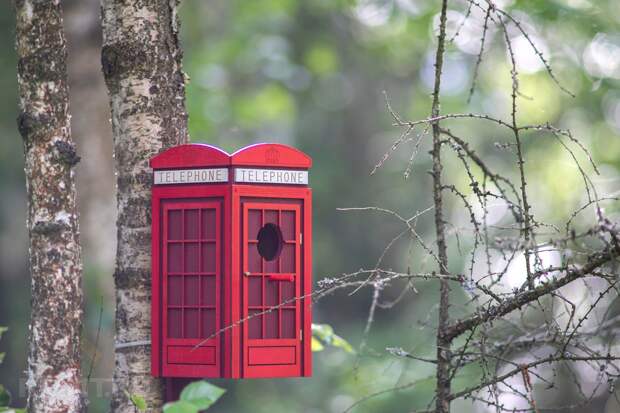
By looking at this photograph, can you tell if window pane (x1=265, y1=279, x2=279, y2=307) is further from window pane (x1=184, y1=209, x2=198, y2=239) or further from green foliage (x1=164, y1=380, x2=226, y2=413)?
green foliage (x1=164, y1=380, x2=226, y2=413)

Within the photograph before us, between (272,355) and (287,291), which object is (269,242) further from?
(272,355)

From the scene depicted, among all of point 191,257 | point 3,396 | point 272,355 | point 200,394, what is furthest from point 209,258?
point 3,396

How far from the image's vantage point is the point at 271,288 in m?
3.65

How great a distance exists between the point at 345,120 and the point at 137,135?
14.9 metres

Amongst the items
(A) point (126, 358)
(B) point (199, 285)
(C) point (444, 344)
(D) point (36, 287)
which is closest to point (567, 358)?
(C) point (444, 344)

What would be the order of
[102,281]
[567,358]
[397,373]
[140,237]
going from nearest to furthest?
[567,358]
[140,237]
[102,281]
[397,373]

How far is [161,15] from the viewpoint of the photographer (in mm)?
3889

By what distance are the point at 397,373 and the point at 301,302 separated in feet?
24.6

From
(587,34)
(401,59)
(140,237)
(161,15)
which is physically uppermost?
(401,59)

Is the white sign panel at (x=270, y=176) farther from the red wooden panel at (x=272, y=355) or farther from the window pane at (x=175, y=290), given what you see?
the red wooden panel at (x=272, y=355)

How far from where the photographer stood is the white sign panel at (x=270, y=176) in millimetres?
3539

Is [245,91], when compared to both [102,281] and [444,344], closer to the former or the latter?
[102,281]

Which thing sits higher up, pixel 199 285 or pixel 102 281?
pixel 102 281

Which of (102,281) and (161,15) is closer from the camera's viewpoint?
(161,15)
